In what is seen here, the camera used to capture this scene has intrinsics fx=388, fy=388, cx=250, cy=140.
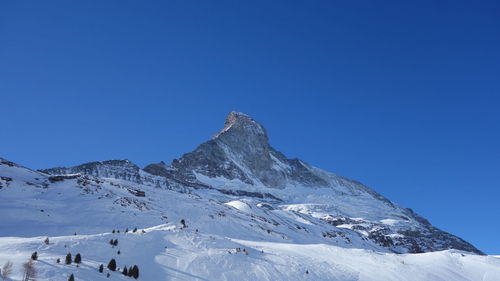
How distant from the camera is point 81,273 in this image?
20.4m

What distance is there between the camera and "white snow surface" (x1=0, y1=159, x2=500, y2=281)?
25438 mm

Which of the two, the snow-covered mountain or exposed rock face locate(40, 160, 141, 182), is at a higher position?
exposed rock face locate(40, 160, 141, 182)

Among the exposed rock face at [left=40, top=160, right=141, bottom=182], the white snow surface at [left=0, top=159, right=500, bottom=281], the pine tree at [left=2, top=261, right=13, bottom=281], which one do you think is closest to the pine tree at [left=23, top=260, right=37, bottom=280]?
the white snow surface at [left=0, top=159, right=500, bottom=281]

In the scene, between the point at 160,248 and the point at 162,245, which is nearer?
the point at 160,248

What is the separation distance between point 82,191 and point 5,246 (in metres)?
42.4

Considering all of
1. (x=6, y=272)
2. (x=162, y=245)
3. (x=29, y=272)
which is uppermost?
(x=162, y=245)

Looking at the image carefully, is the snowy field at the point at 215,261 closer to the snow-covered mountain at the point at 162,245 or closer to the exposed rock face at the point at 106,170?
the snow-covered mountain at the point at 162,245

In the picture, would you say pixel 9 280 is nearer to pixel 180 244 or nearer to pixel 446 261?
Answer: pixel 180 244

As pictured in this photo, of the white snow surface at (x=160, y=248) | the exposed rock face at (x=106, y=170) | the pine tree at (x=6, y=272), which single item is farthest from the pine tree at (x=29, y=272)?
the exposed rock face at (x=106, y=170)

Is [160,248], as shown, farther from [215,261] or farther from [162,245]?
[215,261]

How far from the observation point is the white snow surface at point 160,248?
83.5 ft

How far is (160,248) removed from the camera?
31141 millimetres

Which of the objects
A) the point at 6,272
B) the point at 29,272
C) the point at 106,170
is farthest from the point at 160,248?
the point at 106,170

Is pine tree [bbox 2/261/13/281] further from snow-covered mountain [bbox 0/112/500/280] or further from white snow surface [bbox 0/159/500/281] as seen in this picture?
snow-covered mountain [bbox 0/112/500/280]
